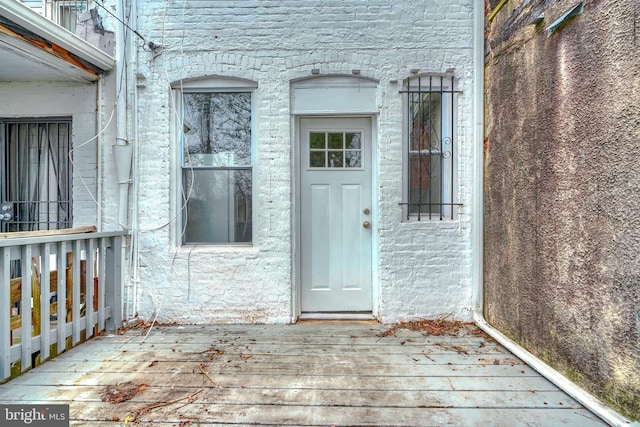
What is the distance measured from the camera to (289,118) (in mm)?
3646

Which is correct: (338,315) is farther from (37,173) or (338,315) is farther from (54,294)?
(37,173)

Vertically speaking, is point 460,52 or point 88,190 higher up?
point 460,52

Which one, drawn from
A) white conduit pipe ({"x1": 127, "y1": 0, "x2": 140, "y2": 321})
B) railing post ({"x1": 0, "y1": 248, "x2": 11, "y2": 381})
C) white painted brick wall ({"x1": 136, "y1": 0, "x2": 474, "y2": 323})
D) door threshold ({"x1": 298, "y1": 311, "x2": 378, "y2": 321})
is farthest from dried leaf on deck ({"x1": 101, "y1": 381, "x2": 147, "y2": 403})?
door threshold ({"x1": 298, "y1": 311, "x2": 378, "y2": 321})

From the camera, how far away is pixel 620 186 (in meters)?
2.00

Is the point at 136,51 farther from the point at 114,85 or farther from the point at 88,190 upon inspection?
the point at 88,190

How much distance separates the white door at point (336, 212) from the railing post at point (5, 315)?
235 centimetres

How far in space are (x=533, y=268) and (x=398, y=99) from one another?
1.97 m

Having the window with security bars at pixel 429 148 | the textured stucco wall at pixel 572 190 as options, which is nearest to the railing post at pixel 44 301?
the window with security bars at pixel 429 148

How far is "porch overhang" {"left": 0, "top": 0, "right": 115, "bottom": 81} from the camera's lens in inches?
105

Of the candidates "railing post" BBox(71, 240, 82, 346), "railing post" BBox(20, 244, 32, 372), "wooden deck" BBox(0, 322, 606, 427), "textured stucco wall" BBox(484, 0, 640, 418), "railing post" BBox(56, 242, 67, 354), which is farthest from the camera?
"railing post" BBox(71, 240, 82, 346)

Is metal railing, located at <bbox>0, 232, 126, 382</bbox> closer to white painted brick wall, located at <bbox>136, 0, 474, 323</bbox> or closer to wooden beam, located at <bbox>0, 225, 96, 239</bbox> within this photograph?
wooden beam, located at <bbox>0, 225, 96, 239</bbox>

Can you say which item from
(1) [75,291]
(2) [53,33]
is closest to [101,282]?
(1) [75,291]

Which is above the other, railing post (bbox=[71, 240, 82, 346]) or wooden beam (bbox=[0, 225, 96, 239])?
wooden beam (bbox=[0, 225, 96, 239])

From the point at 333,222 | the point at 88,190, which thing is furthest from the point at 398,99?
the point at 88,190
